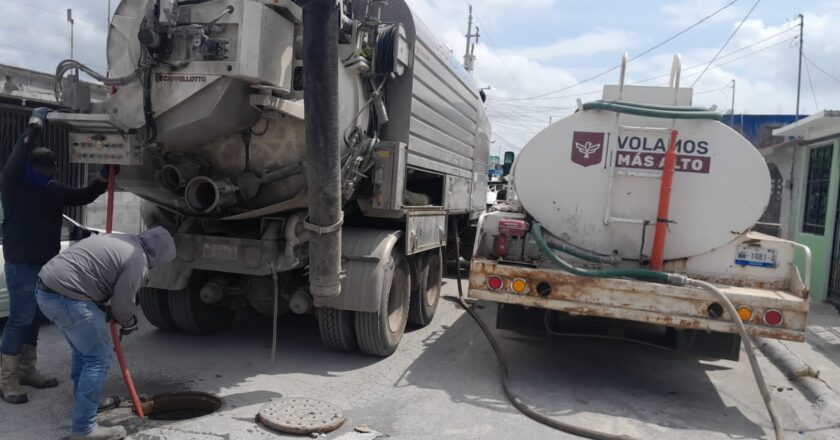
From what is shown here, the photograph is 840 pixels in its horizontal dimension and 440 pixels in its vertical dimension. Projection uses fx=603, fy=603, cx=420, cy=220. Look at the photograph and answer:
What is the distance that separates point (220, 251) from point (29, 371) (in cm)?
165

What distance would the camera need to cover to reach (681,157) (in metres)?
5.01

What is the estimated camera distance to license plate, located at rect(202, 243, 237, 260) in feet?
17.3

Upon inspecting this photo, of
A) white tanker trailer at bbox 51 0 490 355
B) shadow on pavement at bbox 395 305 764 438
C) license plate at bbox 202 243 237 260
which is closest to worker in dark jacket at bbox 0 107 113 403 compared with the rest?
white tanker trailer at bbox 51 0 490 355

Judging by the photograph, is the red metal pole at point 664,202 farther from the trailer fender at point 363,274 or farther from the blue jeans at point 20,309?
the blue jeans at point 20,309

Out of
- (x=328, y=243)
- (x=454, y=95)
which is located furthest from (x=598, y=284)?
(x=454, y=95)

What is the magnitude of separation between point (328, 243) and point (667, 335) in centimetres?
313

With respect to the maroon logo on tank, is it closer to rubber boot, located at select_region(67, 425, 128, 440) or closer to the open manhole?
the open manhole

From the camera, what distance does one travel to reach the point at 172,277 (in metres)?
5.49

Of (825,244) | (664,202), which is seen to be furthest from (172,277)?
(825,244)

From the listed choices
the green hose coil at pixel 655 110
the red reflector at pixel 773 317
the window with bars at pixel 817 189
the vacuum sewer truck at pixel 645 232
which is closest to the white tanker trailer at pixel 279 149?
the vacuum sewer truck at pixel 645 232

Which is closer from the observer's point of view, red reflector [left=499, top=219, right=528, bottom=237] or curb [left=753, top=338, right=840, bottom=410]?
curb [left=753, top=338, right=840, bottom=410]

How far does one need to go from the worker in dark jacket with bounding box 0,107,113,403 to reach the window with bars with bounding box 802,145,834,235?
34.5 feet

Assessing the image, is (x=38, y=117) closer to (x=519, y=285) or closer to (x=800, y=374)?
(x=519, y=285)

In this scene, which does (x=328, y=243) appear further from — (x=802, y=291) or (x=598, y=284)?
(x=802, y=291)
